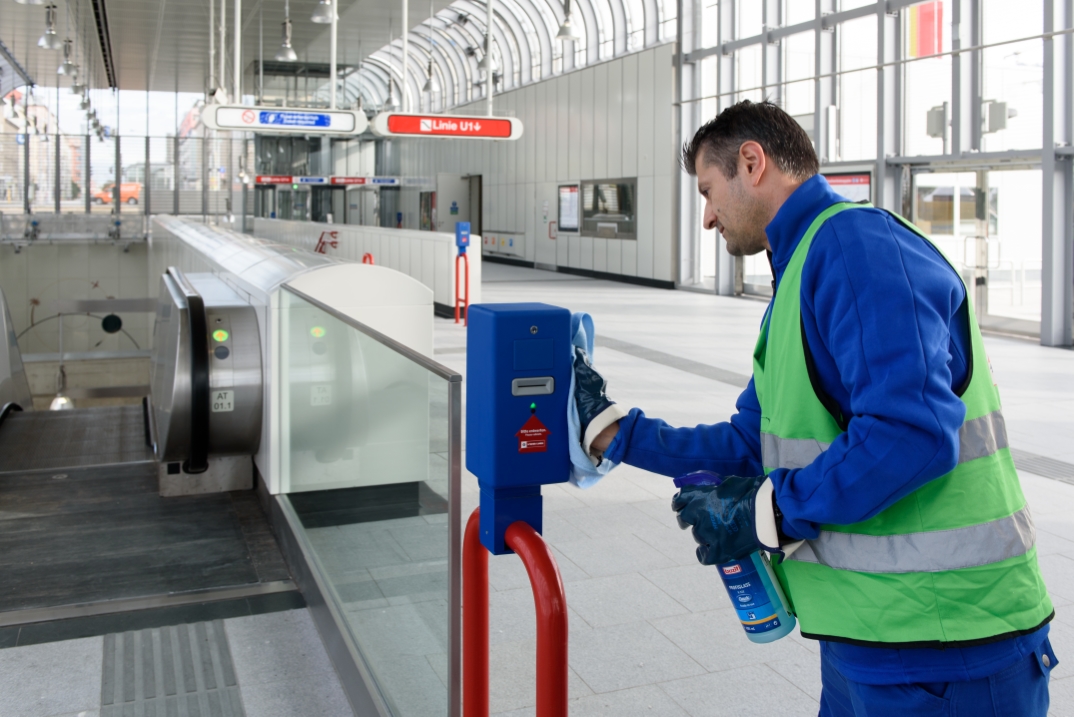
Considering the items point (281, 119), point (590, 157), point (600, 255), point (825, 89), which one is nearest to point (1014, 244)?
point (825, 89)

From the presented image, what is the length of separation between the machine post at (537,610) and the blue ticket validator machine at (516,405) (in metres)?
0.06

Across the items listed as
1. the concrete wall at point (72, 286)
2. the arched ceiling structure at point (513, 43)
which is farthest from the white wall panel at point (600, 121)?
the concrete wall at point (72, 286)

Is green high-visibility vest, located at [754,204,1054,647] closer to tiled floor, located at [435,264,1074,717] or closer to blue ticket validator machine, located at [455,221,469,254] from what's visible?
tiled floor, located at [435,264,1074,717]

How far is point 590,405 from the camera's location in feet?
5.96

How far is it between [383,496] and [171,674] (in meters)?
1.05

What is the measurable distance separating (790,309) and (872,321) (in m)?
0.21

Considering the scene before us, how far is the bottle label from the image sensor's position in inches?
69.6

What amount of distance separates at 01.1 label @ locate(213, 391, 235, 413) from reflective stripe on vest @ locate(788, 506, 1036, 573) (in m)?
4.10

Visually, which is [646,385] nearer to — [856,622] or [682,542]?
[682,542]

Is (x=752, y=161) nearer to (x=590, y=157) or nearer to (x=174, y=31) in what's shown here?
(x=590, y=157)

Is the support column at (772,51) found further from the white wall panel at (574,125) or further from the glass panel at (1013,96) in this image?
the white wall panel at (574,125)

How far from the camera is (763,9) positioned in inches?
639

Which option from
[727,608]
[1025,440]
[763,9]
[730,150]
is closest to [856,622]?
[730,150]

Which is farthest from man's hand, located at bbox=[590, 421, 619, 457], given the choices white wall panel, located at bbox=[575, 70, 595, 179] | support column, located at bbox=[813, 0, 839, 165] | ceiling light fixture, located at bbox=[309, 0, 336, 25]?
white wall panel, located at bbox=[575, 70, 595, 179]
